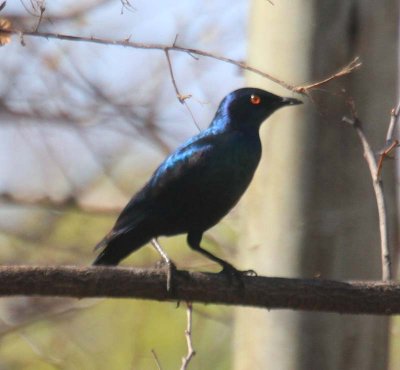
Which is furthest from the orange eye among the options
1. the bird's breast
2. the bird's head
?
the bird's breast

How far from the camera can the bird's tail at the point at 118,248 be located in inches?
189

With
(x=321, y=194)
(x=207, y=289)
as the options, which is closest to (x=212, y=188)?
(x=321, y=194)

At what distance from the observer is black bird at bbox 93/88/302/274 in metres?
4.78

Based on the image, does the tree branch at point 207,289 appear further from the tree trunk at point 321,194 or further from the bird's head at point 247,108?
the bird's head at point 247,108

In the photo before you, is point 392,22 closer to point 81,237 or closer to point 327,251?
point 327,251

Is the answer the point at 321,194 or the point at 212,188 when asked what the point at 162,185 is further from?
the point at 321,194

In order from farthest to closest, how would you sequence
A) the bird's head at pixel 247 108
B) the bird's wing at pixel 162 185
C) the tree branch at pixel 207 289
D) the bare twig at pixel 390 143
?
1. the bird's head at pixel 247 108
2. the bird's wing at pixel 162 185
3. the bare twig at pixel 390 143
4. the tree branch at pixel 207 289

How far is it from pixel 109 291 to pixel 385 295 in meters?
0.99

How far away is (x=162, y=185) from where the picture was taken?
15.9ft

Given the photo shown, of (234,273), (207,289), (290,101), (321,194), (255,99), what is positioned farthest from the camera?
(255,99)

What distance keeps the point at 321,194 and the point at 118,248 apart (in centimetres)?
90

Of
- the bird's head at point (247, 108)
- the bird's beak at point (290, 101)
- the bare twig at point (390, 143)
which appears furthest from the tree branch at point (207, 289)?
the bird's head at point (247, 108)

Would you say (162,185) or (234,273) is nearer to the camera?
(234,273)

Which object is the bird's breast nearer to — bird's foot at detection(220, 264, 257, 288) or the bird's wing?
the bird's wing
